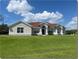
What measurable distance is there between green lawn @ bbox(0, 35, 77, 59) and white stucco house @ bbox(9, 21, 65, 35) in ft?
0.17

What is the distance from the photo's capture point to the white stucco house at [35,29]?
4.92 feet

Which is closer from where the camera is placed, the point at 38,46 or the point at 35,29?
the point at 35,29

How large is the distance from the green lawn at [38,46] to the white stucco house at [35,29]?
5 cm

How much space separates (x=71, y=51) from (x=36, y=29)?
0.43 m

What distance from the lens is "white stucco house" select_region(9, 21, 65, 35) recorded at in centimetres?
150

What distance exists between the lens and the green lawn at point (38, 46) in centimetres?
159

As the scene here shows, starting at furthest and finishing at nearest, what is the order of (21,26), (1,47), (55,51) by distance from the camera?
(55,51) → (1,47) → (21,26)

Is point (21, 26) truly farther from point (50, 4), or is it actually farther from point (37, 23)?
point (50, 4)

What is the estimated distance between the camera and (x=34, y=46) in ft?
5.60

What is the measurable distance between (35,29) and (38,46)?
0.27 m

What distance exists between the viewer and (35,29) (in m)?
1.52

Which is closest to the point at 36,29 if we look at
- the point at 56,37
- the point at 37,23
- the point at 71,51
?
the point at 37,23

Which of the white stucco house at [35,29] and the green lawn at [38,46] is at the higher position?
the white stucco house at [35,29]

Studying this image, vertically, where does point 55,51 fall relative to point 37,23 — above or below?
below
